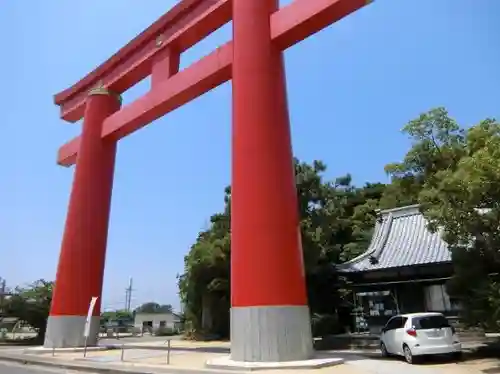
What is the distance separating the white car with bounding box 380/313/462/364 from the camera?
10.9 meters

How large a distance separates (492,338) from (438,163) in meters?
6.52

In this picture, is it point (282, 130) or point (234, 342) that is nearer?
point (234, 342)

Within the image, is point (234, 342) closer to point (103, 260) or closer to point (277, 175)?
point (277, 175)

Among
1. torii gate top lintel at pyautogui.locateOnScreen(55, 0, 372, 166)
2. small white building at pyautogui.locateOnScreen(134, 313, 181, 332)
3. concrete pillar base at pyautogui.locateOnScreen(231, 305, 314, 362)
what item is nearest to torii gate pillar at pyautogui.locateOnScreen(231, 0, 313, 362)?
concrete pillar base at pyautogui.locateOnScreen(231, 305, 314, 362)

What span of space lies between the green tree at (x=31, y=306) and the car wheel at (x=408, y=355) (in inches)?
976

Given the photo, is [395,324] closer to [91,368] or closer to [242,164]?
[242,164]

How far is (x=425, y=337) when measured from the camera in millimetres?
10977

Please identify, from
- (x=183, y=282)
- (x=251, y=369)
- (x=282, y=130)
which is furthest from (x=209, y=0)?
(x=183, y=282)

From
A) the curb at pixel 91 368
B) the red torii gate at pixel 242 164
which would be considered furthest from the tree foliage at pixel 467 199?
the curb at pixel 91 368

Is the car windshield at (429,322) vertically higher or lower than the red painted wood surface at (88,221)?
lower

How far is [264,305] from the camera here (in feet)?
35.2

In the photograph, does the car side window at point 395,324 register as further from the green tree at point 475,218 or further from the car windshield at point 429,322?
the green tree at point 475,218

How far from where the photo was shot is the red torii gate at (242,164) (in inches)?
428

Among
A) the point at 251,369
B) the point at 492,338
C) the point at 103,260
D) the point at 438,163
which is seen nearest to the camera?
the point at 251,369
